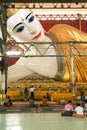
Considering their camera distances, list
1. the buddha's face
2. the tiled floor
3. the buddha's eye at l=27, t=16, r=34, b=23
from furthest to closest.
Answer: the buddha's eye at l=27, t=16, r=34, b=23, the buddha's face, the tiled floor

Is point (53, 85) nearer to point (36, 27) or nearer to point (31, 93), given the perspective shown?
point (31, 93)

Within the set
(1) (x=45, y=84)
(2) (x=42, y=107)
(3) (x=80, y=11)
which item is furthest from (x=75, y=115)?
(3) (x=80, y=11)

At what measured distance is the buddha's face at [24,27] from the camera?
22.9 m

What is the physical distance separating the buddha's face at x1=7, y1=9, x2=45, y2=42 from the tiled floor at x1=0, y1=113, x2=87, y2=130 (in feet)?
30.2

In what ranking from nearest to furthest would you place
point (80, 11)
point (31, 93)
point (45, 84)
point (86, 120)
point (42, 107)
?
1. point (86, 120)
2. point (42, 107)
3. point (31, 93)
4. point (45, 84)
5. point (80, 11)

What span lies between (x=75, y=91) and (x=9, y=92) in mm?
4164

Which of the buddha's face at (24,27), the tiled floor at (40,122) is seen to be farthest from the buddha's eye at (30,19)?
the tiled floor at (40,122)

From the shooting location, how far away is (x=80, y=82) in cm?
2345

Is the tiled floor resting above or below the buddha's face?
below

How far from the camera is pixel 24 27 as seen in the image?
914 inches

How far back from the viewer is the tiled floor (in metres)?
11.5

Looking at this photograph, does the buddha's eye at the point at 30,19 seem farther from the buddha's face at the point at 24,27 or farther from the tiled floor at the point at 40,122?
the tiled floor at the point at 40,122

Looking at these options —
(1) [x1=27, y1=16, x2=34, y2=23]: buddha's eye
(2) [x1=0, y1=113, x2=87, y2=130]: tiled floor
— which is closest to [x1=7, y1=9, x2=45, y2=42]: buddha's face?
(1) [x1=27, y1=16, x2=34, y2=23]: buddha's eye

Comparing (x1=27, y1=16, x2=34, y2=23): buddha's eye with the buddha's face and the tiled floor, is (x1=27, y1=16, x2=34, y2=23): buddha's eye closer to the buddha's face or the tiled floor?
the buddha's face
